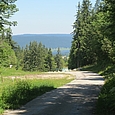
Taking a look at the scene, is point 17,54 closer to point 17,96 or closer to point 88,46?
point 88,46

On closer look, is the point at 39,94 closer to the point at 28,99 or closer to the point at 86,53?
the point at 28,99

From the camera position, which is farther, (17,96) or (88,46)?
(88,46)

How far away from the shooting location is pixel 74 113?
39.6 ft

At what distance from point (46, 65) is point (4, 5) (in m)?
124

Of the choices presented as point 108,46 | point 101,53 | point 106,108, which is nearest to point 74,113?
point 106,108

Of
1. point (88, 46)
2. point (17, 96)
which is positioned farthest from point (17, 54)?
point (17, 96)

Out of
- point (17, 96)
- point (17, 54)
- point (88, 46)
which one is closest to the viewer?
point (17, 96)

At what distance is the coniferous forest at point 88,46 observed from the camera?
47.8 feet

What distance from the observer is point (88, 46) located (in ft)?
265

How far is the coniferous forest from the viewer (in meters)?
14.6

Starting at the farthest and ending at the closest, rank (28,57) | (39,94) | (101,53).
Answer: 1. (28,57)
2. (101,53)
3. (39,94)

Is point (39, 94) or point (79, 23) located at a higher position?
point (79, 23)

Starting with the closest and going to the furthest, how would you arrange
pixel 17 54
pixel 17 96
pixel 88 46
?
pixel 17 96 → pixel 88 46 → pixel 17 54

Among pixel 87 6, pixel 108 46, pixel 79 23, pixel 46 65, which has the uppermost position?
pixel 87 6
